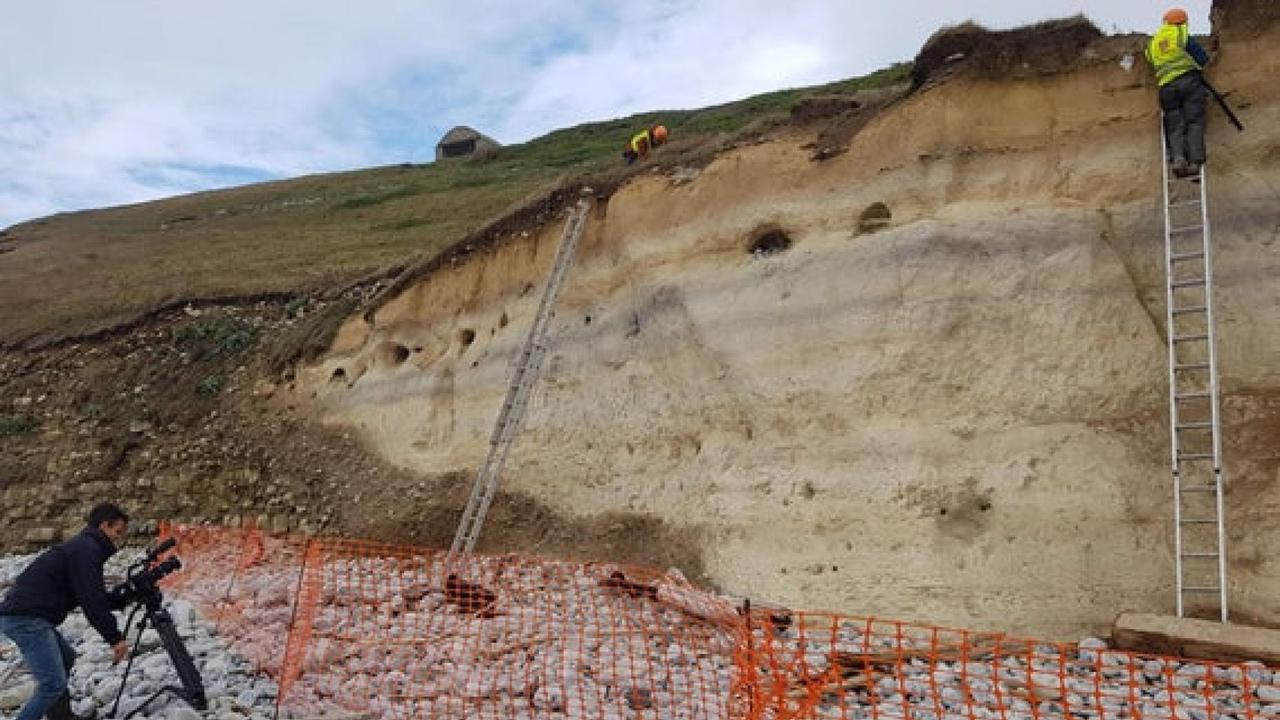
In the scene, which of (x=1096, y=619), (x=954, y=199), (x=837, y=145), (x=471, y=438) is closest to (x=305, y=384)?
(x=471, y=438)

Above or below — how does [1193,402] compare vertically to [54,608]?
above

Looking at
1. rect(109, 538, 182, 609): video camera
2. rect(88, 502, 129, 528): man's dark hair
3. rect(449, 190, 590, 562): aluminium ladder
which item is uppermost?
rect(449, 190, 590, 562): aluminium ladder

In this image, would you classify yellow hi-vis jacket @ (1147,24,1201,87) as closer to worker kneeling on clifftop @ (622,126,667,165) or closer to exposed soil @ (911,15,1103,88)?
exposed soil @ (911,15,1103,88)

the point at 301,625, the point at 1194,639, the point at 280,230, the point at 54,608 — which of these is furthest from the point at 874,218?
the point at 280,230

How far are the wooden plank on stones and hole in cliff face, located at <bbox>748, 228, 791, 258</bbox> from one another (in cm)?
492

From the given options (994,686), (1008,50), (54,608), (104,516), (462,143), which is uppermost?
(462,143)

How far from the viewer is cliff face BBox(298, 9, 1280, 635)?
797cm

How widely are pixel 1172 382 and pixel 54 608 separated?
830 centimetres

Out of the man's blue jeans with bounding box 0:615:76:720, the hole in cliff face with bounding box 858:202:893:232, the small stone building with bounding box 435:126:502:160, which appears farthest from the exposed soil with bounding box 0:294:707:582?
the small stone building with bounding box 435:126:502:160

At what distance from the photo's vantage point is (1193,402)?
7945 mm

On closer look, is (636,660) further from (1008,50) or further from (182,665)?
(1008,50)

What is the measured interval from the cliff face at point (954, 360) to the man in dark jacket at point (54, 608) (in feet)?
18.1

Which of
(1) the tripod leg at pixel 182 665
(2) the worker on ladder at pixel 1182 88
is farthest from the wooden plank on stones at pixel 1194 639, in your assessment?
(1) the tripod leg at pixel 182 665

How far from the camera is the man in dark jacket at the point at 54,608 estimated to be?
6.63m
